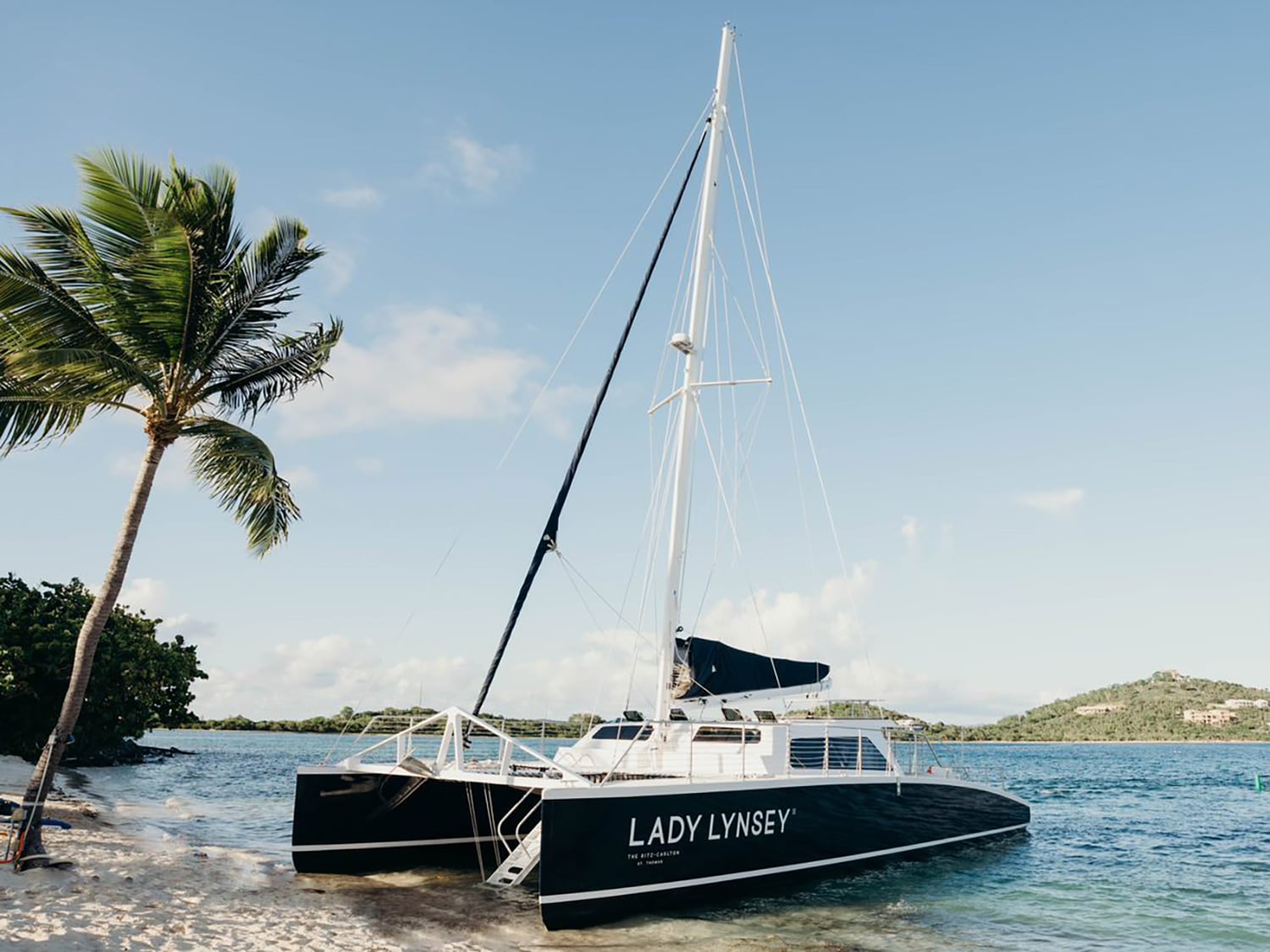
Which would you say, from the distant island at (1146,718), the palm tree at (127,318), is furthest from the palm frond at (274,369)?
the distant island at (1146,718)

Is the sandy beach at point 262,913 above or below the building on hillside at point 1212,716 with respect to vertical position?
above

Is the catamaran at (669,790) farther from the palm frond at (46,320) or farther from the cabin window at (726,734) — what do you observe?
the palm frond at (46,320)

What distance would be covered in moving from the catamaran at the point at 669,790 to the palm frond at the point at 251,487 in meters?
3.54

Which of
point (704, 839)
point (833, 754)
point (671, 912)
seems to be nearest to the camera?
point (671, 912)

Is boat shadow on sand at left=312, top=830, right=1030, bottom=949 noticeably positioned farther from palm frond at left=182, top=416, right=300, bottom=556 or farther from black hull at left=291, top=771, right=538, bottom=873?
palm frond at left=182, top=416, right=300, bottom=556

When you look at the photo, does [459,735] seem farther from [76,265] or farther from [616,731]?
[76,265]

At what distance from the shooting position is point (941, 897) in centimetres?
1319

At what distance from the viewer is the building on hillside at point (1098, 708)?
140125mm

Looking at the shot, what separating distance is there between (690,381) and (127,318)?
8060 millimetres

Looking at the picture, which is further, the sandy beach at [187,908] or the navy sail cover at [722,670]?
the navy sail cover at [722,670]

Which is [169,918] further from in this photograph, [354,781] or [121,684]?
[121,684]

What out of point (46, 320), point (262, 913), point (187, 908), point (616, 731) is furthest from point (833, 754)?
point (46, 320)

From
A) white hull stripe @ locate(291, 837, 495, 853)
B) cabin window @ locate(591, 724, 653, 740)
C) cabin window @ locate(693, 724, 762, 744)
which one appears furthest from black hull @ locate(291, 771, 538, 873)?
cabin window @ locate(693, 724, 762, 744)

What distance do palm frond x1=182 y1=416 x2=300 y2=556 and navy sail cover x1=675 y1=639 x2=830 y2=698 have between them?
648 centimetres
